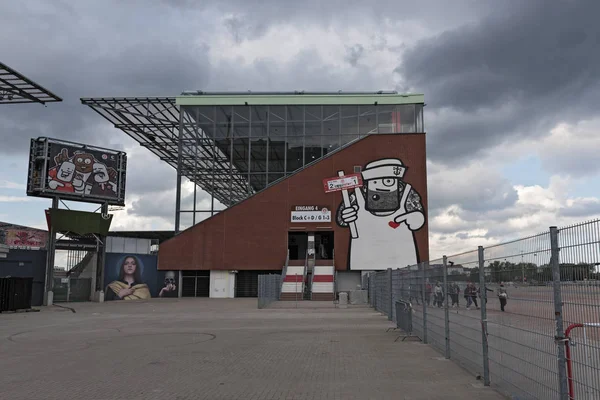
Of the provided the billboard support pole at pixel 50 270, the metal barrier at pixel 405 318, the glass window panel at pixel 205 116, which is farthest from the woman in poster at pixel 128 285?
the metal barrier at pixel 405 318

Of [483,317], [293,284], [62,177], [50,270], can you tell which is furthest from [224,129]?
[483,317]

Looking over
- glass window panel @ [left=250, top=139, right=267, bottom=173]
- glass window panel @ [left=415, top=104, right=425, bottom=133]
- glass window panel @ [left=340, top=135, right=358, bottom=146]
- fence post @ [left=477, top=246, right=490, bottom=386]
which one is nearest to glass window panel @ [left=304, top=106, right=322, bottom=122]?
glass window panel @ [left=340, top=135, right=358, bottom=146]

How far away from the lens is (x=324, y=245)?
49344 millimetres

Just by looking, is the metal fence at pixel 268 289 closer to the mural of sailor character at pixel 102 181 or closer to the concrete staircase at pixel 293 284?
the concrete staircase at pixel 293 284

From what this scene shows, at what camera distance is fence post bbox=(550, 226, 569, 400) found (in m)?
5.58

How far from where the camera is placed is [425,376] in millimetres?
9352

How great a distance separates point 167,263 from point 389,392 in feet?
135

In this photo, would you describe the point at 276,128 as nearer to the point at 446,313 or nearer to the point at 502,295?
the point at 446,313

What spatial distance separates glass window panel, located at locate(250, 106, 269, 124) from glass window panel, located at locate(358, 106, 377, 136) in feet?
29.5

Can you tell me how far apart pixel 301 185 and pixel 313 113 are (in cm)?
769

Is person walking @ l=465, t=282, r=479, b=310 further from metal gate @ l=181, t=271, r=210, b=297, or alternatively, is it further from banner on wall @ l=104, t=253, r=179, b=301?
metal gate @ l=181, t=271, r=210, b=297

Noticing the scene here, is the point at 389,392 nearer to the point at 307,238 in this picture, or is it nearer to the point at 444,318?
the point at 444,318

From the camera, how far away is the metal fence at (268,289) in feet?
101

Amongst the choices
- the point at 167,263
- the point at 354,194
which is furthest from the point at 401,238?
the point at 167,263
